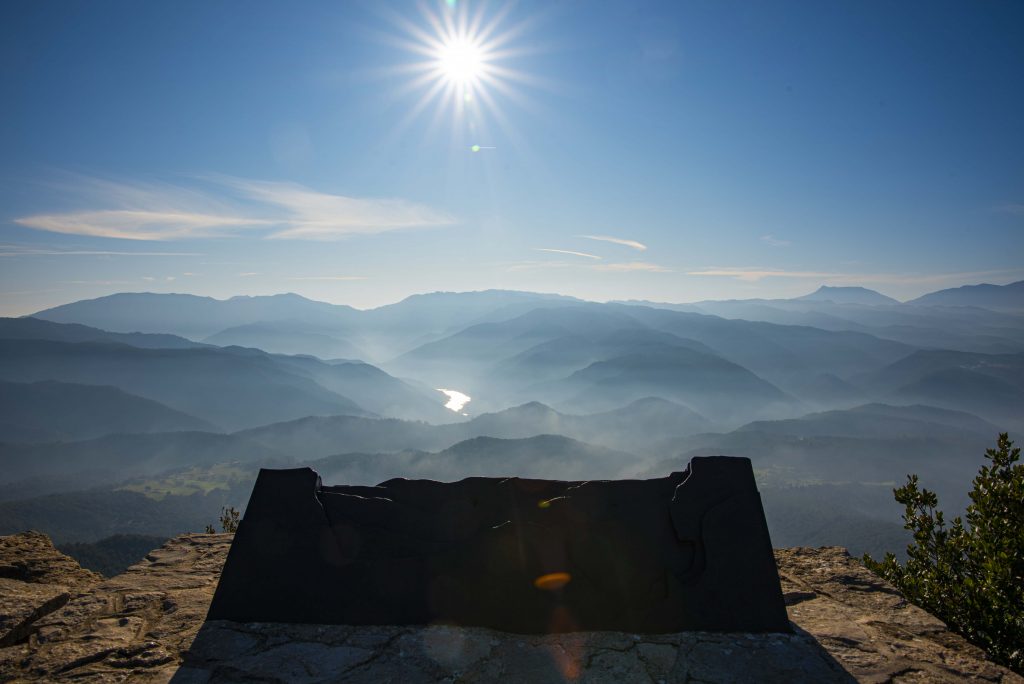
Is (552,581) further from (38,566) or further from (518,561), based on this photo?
(38,566)

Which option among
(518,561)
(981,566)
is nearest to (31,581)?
(518,561)

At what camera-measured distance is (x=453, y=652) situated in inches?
115

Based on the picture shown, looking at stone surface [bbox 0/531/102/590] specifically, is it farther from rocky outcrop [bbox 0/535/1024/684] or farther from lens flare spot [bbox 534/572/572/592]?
lens flare spot [bbox 534/572/572/592]

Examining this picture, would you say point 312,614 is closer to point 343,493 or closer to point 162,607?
point 343,493

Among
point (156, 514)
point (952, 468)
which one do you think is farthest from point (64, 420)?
point (952, 468)

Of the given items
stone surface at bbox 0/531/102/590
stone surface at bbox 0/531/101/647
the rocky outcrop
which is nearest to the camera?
the rocky outcrop

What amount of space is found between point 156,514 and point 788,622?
417ft

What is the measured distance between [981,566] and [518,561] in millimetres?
3532

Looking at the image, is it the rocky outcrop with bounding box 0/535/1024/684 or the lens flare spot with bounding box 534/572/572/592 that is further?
the lens flare spot with bounding box 534/572/572/592

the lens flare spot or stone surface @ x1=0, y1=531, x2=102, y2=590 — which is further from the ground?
the lens flare spot

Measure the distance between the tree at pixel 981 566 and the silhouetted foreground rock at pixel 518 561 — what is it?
1.40 m

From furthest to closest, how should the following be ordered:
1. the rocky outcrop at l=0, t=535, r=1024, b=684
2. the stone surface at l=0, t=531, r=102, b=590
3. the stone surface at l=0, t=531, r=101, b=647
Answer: the stone surface at l=0, t=531, r=102, b=590 < the stone surface at l=0, t=531, r=101, b=647 < the rocky outcrop at l=0, t=535, r=1024, b=684

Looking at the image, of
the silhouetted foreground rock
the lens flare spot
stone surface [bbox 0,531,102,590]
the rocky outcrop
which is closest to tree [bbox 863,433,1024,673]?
the rocky outcrop

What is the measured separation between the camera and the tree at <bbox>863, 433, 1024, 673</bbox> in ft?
10.5
